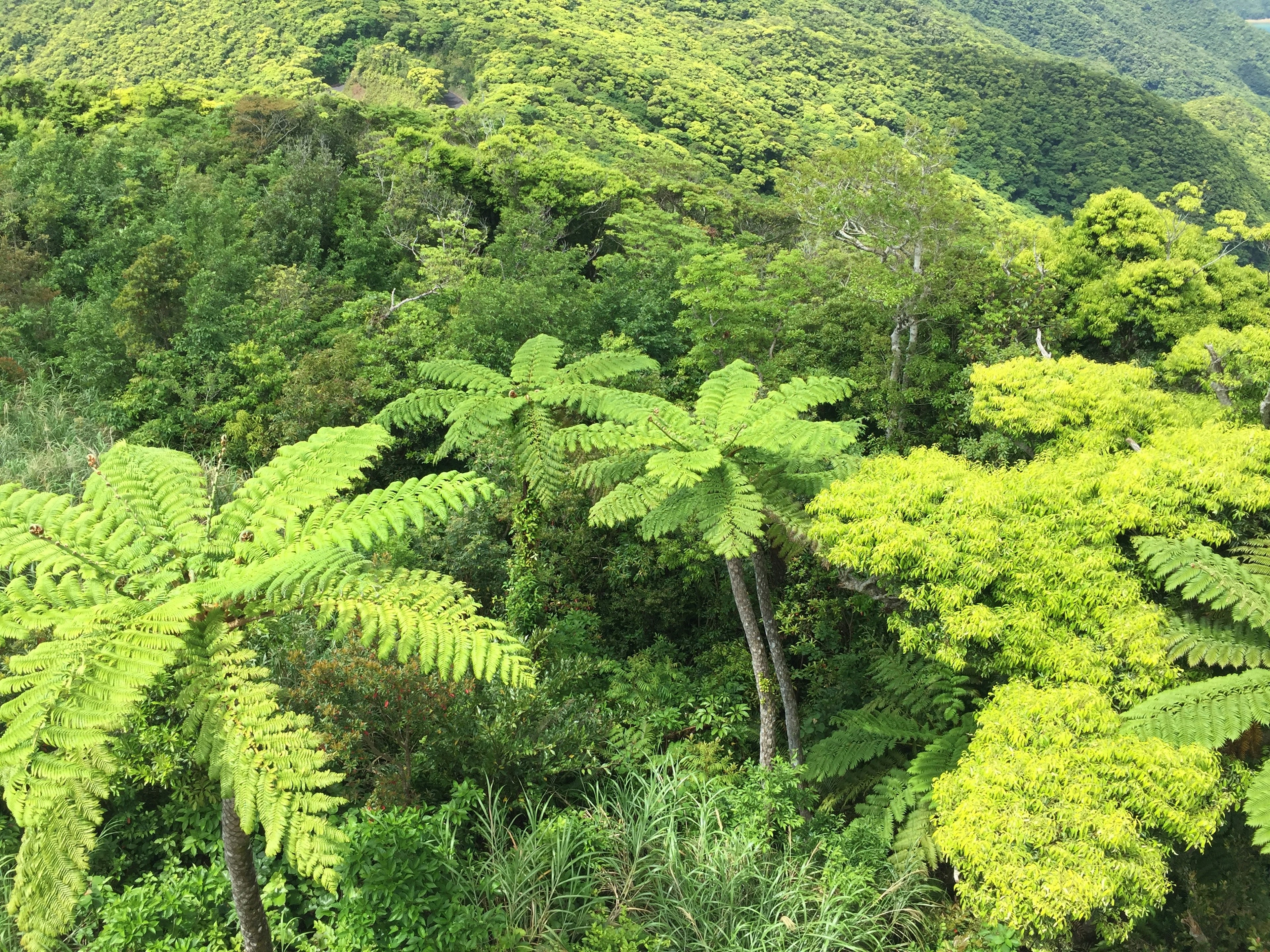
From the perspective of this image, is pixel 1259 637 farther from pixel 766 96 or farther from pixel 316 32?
pixel 766 96

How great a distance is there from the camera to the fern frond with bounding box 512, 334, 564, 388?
655 cm

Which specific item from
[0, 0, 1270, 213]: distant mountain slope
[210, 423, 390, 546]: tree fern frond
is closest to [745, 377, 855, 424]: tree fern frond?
[210, 423, 390, 546]: tree fern frond

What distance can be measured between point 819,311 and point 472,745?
10.0 m

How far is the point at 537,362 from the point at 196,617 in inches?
175

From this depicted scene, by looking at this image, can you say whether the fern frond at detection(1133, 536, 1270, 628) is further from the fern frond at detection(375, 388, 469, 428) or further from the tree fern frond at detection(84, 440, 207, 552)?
the tree fern frond at detection(84, 440, 207, 552)

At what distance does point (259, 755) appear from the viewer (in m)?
2.30

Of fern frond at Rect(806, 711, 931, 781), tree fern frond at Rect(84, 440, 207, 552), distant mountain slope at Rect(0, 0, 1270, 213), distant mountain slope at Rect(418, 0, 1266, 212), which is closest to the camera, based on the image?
tree fern frond at Rect(84, 440, 207, 552)

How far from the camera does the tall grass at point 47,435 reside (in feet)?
25.4

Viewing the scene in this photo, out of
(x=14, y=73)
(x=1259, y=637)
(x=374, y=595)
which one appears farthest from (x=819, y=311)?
(x=14, y=73)

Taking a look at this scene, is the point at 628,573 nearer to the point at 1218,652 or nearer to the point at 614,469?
the point at 614,469

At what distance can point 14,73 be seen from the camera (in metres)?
35.5

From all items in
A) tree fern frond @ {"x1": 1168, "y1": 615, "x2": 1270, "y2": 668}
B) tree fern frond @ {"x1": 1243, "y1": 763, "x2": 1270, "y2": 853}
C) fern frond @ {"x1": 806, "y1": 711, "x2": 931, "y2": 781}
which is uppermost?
tree fern frond @ {"x1": 1168, "y1": 615, "x2": 1270, "y2": 668}

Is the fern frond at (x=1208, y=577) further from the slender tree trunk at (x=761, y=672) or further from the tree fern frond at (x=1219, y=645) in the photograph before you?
the slender tree trunk at (x=761, y=672)

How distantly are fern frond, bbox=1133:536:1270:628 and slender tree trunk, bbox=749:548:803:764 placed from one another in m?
2.86
